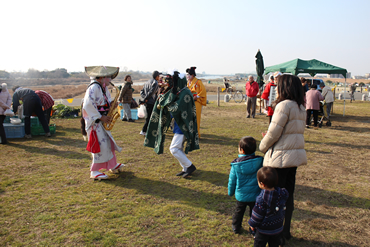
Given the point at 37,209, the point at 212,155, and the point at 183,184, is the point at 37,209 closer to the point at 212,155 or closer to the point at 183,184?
the point at 183,184

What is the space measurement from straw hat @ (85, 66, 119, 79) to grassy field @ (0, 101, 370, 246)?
1.89 metres

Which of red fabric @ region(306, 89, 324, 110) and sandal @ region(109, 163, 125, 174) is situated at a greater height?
red fabric @ region(306, 89, 324, 110)

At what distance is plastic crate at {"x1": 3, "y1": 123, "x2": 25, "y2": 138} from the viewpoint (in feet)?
25.7

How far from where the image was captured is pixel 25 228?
3.24m

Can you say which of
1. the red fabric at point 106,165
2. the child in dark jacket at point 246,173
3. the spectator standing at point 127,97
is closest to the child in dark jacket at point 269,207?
the child in dark jacket at point 246,173

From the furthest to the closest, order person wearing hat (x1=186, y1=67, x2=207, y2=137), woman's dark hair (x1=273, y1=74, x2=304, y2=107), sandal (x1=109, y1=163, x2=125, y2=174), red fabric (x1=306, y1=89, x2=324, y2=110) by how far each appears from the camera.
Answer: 1. red fabric (x1=306, y1=89, x2=324, y2=110)
2. person wearing hat (x1=186, y1=67, x2=207, y2=137)
3. sandal (x1=109, y1=163, x2=125, y2=174)
4. woman's dark hair (x1=273, y1=74, x2=304, y2=107)

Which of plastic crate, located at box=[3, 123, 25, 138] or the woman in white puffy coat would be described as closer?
the woman in white puffy coat

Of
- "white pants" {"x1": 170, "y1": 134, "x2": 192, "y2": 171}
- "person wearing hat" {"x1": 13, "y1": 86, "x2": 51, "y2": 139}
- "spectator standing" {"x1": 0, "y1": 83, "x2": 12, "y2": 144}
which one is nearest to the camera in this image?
"white pants" {"x1": 170, "y1": 134, "x2": 192, "y2": 171}

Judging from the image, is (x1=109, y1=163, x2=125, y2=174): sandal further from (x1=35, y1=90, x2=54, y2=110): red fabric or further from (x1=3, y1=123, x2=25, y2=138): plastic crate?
(x1=35, y1=90, x2=54, y2=110): red fabric

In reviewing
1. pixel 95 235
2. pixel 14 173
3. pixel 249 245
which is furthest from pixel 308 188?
pixel 14 173

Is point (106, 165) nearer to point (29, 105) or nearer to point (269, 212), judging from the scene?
point (269, 212)

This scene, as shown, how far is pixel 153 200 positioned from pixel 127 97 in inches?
278

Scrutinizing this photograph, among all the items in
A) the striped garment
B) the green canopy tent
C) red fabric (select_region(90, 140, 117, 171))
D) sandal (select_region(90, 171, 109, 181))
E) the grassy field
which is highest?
the green canopy tent

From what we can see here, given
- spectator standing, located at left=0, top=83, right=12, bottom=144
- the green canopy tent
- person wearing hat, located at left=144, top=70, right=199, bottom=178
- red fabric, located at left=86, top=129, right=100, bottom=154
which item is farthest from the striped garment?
the green canopy tent
